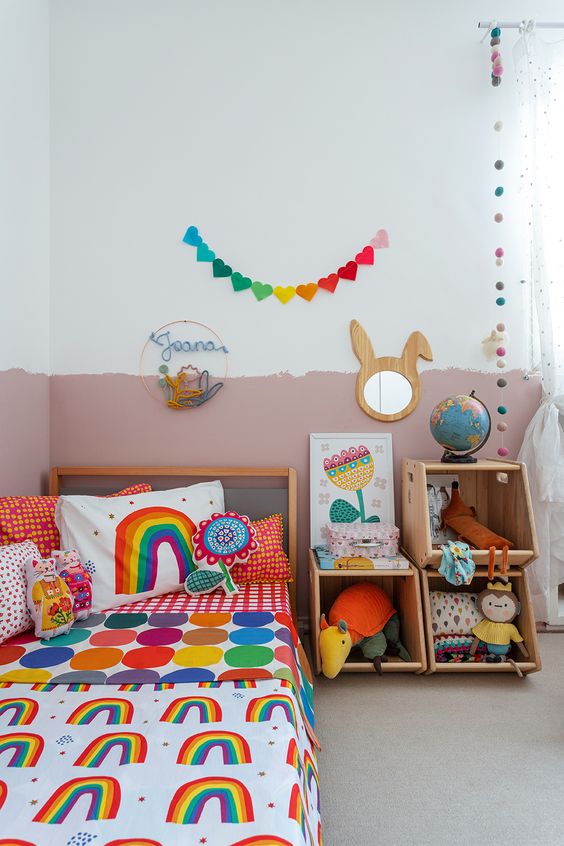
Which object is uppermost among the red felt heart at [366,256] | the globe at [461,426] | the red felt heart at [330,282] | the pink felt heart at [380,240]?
the pink felt heart at [380,240]

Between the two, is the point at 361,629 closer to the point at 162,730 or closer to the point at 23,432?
the point at 162,730

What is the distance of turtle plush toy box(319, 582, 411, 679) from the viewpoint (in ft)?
7.07

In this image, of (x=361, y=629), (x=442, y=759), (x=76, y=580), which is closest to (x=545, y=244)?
(x=361, y=629)

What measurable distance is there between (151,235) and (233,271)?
0.40 metres

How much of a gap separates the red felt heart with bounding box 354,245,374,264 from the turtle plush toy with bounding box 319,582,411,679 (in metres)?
1.43

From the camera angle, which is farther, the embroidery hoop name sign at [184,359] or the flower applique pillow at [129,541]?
the embroidery hoop name sign at [184,359]

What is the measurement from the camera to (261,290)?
2.61 m

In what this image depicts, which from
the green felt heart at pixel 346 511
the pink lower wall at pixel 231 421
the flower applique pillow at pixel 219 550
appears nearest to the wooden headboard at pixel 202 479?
the pink lower wall at pixel 231 421

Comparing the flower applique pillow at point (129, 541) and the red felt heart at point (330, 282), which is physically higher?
the red felt heart at point (330, 282)

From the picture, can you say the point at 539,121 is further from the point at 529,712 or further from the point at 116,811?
the point at 116,811

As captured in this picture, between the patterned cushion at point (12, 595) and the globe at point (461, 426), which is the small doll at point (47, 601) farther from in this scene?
the globe at point (461, 426)

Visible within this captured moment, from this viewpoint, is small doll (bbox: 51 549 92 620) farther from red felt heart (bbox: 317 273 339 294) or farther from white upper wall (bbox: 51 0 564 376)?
red felt heart (bbox: 317 273 339 294)

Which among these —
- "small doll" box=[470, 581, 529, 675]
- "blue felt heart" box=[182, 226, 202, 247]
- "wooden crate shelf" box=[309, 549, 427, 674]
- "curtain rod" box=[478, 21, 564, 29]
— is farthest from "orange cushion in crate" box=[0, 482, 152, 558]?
"curtain rod" box=[478, 21, 564, 29]

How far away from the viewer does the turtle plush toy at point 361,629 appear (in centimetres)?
216
